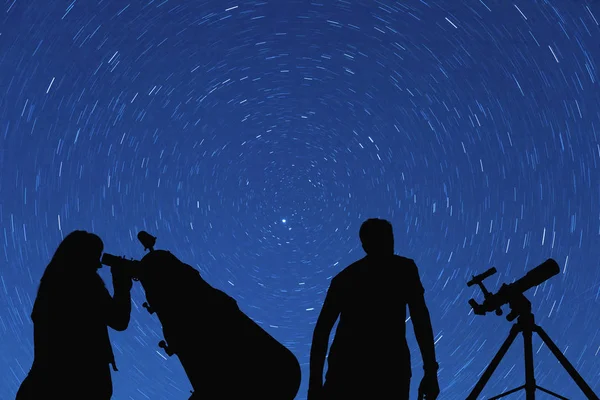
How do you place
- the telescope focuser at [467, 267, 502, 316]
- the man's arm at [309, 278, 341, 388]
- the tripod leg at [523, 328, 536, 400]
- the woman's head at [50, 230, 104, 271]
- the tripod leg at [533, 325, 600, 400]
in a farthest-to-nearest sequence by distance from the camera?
the telescope focuser at [467, 267, 502, 316]
the tripod leg at [523, 328, 536, 400]
the tripod leg at [533, 325, 600, 400]
the woman's head at [50, 230, 104, 271]
the man's arm at [309, 278, 341, 388]

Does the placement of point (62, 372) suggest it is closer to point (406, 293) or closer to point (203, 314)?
point (203, 314)

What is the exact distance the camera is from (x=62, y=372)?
7.80 ft

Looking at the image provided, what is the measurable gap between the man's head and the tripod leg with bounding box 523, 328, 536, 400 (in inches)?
71.1

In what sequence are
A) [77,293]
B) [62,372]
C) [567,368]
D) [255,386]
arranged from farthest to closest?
1. [567,368]
2. [77,293]
3. [62,372]
4. [255,386]

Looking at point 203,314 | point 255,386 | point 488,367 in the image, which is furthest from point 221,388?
point 488,367

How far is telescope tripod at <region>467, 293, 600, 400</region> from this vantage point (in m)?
3.53

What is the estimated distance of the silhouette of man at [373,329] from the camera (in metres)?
2.33

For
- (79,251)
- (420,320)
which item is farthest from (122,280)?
(420,320)

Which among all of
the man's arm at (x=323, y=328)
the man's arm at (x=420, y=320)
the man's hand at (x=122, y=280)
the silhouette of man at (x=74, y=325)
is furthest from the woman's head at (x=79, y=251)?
the man's arm at (x=420, y=320)

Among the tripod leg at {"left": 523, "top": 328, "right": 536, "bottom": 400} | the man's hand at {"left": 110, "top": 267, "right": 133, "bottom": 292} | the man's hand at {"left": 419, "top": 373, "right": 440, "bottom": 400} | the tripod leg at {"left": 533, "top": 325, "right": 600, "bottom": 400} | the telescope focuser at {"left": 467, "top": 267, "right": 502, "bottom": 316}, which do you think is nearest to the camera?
the man's hand at {"left": 419, "top": 373, "right": 440, "bottom": 400}

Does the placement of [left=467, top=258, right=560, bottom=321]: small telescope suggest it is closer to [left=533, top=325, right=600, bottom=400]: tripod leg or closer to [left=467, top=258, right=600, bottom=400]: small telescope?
[left=467, top=258, right=600, bottom=400]: small telescope

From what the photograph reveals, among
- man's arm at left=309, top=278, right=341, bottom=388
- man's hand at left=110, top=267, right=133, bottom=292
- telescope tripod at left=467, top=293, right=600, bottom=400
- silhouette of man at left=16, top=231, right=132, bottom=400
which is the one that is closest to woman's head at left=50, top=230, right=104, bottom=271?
silhouette of man at left=16, top=231, right=132, bottom=400

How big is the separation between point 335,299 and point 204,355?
2.19 ft

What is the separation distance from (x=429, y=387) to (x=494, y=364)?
1.70 metres
